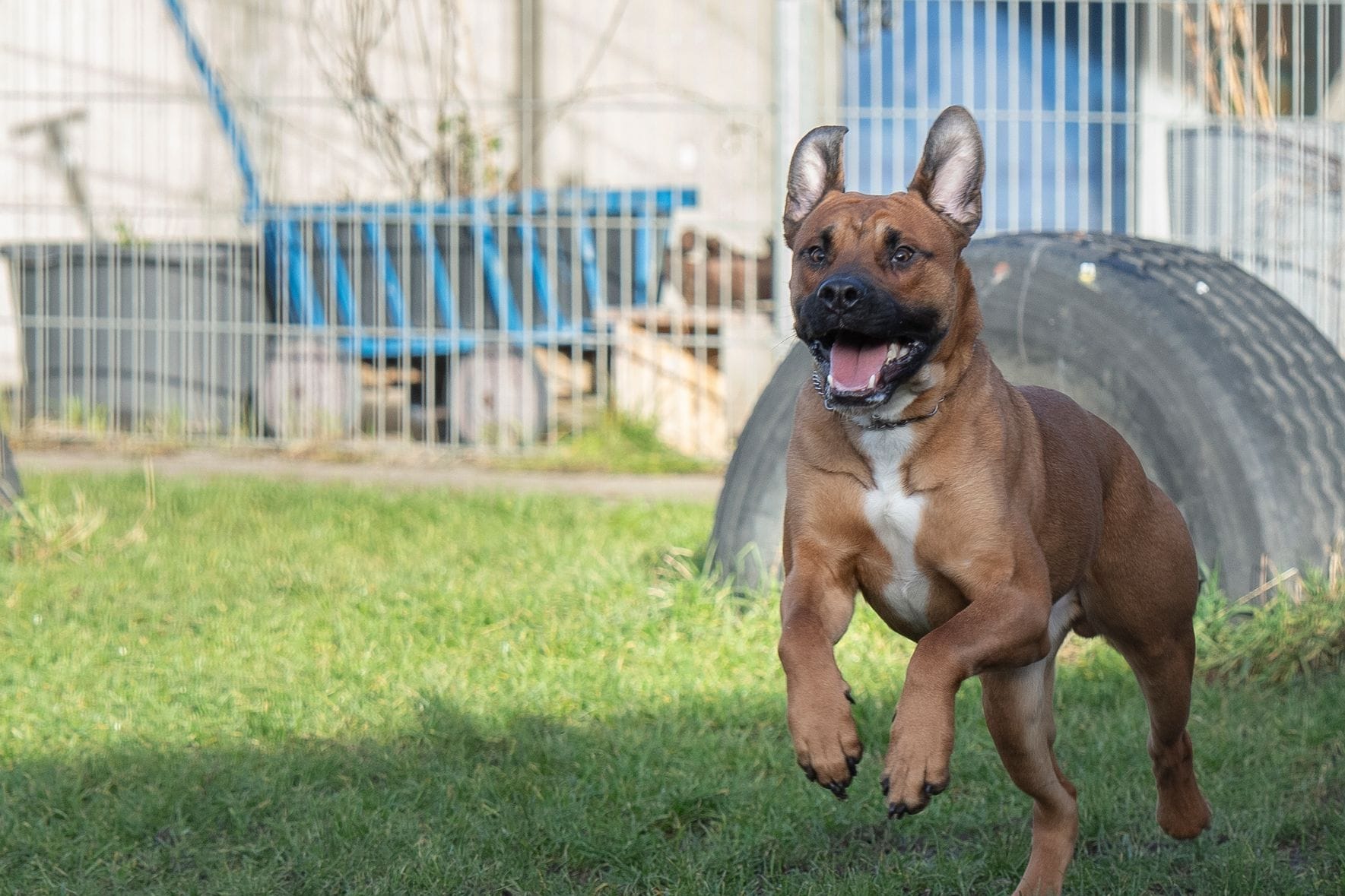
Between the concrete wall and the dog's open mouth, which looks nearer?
the dog's open mouth

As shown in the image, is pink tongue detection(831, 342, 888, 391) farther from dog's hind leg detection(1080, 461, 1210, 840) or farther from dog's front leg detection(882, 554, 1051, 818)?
dog's hind leg detection(1080, 461, 1210, 840)

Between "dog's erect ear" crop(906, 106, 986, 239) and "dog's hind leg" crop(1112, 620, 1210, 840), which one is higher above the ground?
"dog's erect ear" crop(906, 106, 986, 239)

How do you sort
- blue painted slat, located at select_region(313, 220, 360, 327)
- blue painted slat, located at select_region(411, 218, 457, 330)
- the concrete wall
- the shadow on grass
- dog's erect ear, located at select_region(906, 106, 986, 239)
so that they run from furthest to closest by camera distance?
the concrete wall → blue painted slat, located at select_region(313, 220, 360, 327) → blue painted slat, located at select_region(411, 218, 457, 330) → the shadow on grass → dog's erect ear, located at select_region(906, 106, 986, 239)

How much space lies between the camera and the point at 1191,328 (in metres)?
5.38

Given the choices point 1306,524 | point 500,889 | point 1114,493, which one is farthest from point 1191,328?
point 500,889

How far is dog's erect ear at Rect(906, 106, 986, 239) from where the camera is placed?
3.14 m

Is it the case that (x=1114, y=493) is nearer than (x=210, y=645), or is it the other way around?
(x=1114, y=493)

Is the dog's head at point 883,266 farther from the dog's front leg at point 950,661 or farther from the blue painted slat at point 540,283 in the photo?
the blue painted slat at point 540,283

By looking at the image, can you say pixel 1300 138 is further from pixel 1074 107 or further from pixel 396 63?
pixel 396 63

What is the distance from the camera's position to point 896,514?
118 inches

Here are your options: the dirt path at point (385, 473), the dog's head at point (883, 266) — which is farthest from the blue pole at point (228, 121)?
the dog's head at point (883, 266)

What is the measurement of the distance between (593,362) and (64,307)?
3.60 m

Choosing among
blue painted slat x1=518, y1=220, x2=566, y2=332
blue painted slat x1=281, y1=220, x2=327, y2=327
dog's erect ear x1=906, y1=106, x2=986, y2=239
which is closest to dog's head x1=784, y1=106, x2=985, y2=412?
dog's erect ear x1=906, y1=106, x2=986, y2=239

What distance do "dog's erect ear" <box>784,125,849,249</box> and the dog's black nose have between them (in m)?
0.41
